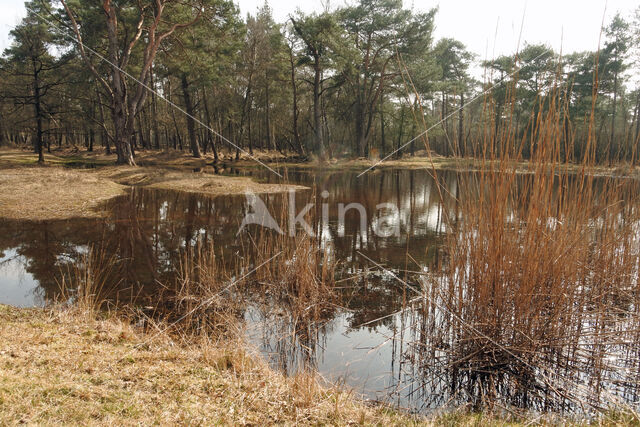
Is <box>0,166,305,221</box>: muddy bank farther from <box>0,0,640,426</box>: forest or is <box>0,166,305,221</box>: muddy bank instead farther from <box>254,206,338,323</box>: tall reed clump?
<box>254,206,338,323</box>: tall reed clump

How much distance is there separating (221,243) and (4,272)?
2.72m

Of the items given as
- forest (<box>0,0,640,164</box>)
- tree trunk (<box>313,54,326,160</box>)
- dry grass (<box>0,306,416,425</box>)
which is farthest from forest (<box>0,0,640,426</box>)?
tree trunk (<box>313,54,326,160</box>)

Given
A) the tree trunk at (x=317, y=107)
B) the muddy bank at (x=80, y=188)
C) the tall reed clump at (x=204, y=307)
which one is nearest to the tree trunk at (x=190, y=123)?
the tree trunk at (x=317, y=107)

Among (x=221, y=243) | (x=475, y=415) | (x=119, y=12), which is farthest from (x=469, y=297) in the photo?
(x=119, y=12)

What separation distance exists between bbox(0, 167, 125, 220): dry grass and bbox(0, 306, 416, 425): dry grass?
6.26 m

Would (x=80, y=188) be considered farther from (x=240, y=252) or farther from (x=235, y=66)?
(x=235, y=66)

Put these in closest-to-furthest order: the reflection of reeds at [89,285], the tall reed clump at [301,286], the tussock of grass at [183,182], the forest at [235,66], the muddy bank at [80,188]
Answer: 1. the reflection of reeds at [89,285]
2. the tall reed clump at [301,286]
3. the muddy bank at [80,188]
4. the tussock of grass at [183,182]
5. the forest at [235,66]

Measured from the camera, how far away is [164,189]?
12766 millimetres

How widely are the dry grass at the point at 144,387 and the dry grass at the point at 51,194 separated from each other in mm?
6261

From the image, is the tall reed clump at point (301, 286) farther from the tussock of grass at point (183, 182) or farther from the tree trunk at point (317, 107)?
the tree trunk at point (317, 107)

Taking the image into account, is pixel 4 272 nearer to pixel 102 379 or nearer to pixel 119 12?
pixel 102 379

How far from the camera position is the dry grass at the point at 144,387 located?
1.81 m

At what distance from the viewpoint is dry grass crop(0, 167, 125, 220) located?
7.95 meters

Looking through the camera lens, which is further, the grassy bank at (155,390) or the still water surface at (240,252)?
the still water surface at (240,252)
